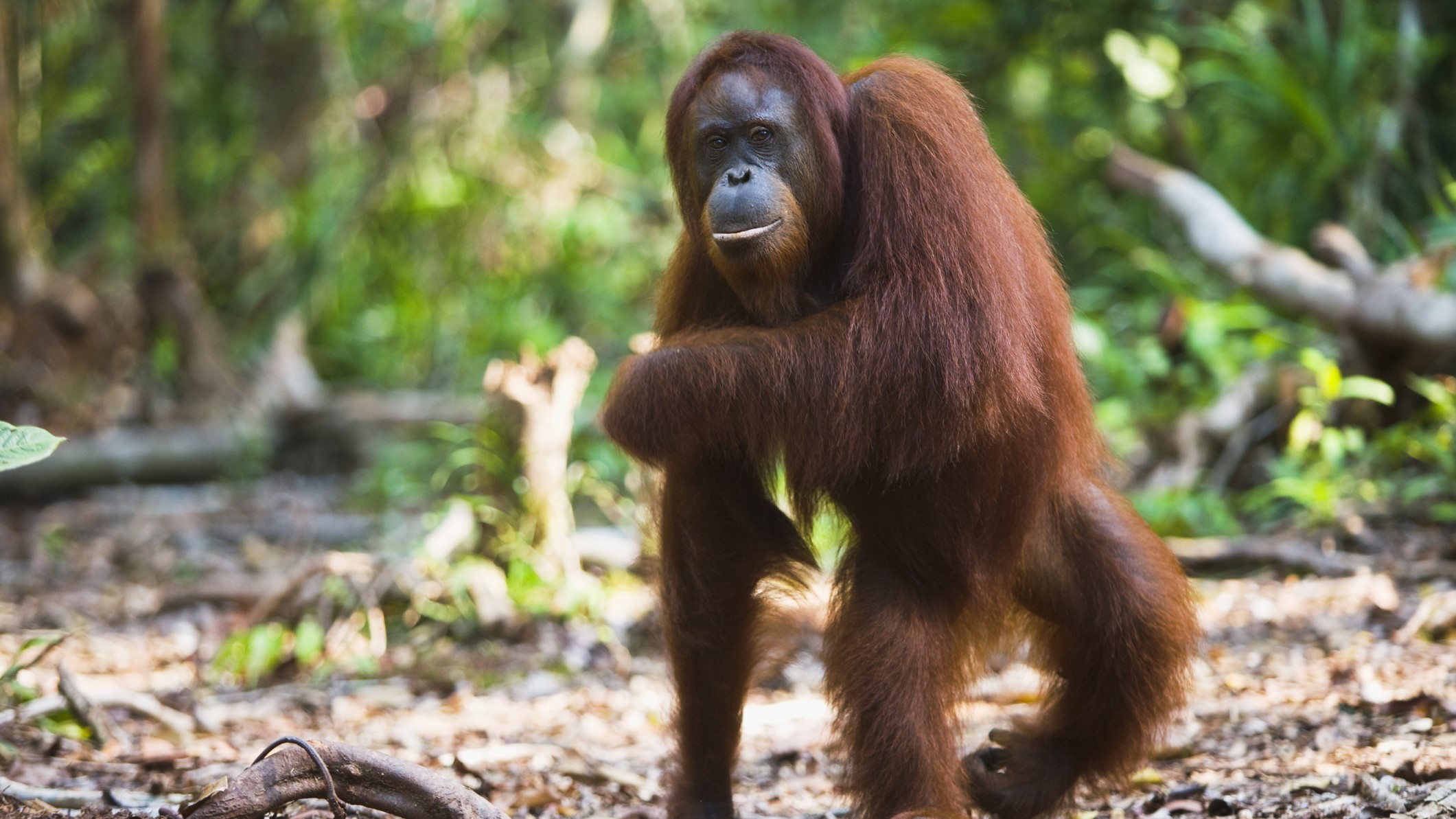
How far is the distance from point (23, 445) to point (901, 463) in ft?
5.76

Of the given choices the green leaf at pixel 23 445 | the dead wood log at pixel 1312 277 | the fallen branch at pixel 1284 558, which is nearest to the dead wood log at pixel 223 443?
the dead wood log at pixel 1312 277

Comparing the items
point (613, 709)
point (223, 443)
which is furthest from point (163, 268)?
point (613, 709)

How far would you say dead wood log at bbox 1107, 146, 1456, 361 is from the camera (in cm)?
511

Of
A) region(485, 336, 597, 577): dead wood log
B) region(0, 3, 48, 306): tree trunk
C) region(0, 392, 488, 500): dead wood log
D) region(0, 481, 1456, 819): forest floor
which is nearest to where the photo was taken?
region(0, 481, 1456, 819): forest floor

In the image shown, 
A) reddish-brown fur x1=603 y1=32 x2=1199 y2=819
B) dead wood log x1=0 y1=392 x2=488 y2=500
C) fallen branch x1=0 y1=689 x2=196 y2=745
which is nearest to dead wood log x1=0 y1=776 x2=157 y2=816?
fallen branch x1=0 y1=689 x2=196 y2=745

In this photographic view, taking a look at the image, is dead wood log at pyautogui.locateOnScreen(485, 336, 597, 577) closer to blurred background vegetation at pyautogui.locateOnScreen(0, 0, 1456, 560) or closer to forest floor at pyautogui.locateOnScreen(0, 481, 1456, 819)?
forest floor at pyautogui.locateOnScreen(0, 481, 1456, 819)

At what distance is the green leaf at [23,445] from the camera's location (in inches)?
95.0

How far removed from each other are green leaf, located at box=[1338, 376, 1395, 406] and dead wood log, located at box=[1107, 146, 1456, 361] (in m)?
0.22

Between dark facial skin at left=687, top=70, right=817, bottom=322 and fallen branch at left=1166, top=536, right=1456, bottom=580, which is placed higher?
dark facial skin at left=687, top=70, right=817, bottom=322

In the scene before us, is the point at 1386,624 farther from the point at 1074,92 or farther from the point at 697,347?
the point at 1074,92

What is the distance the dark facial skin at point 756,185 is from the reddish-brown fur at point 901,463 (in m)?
0.02

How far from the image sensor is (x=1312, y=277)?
564 cm

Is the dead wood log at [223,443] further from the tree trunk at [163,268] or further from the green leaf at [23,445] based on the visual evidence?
the green leaf at [23,445]

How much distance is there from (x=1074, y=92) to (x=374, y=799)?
8.34 meters
